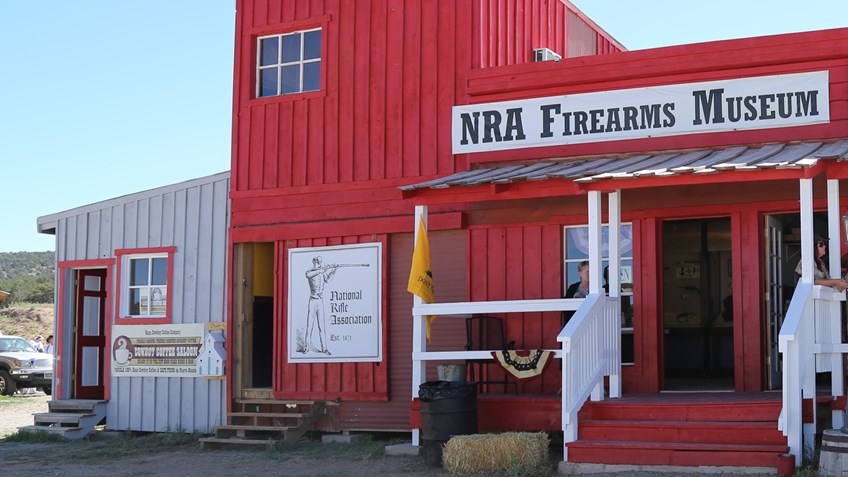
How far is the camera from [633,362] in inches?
515

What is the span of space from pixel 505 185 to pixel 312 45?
450 centimetres

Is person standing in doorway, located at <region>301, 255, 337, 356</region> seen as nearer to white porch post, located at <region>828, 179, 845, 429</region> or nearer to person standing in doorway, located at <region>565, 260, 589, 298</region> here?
person standing in doorway, located at <region>565, 260, 589, 298</region>

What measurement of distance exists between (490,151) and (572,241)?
1516 millimetres

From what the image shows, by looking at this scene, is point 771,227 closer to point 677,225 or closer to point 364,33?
point 677,225

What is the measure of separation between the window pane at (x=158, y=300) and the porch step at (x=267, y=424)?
2.32 meters

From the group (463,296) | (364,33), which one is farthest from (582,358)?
(364,33)

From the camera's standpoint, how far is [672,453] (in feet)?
34.8

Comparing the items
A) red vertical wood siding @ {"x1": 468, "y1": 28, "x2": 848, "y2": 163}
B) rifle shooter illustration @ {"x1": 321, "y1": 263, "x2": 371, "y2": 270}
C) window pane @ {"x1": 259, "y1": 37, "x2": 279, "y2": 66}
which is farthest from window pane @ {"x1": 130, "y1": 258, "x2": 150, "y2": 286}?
red vertical wood siding @ {"x1": 468, "y1": 28, "x2": 848, "y2": 163}

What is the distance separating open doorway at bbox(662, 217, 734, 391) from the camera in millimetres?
17688

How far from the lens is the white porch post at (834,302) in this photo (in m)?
10.9

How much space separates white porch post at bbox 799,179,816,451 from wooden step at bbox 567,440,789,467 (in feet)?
1.32

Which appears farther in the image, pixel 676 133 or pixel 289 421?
pixel 289 421

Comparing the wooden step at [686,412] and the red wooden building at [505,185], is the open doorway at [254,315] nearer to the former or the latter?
the red wooden building at [505,185]

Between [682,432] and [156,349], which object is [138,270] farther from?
[682,432]
